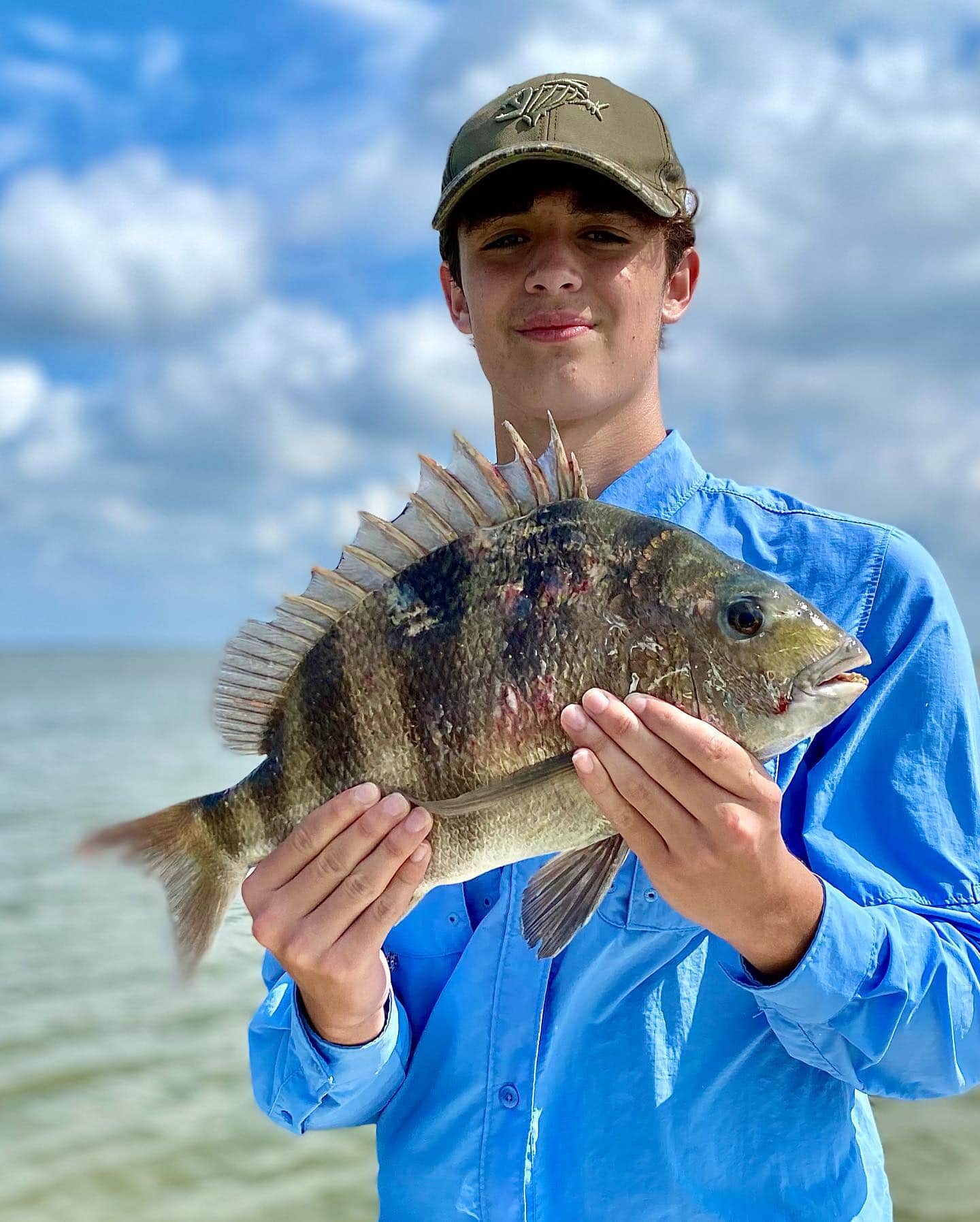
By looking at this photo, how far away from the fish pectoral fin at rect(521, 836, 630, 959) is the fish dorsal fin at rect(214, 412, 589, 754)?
67 cm

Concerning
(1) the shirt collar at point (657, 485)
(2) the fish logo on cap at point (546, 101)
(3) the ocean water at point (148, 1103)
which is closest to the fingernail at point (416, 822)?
(3) the ocean water at point (148, 1103)

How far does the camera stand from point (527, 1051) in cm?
234

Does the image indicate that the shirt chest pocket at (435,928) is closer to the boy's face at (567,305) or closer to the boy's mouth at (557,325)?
the boy's face at (567,305)

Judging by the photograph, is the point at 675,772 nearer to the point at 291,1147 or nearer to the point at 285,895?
the point at 285,895

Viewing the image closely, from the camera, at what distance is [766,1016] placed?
2.26 meters

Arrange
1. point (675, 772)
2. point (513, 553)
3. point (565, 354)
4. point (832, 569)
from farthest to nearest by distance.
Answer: point (565, 354)
point (832, 569)
point (513, 553)
point (675, 772)

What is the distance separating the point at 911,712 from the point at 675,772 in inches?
27.6

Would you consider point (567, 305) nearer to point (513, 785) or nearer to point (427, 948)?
point (513, 785)

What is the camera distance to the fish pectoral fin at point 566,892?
205cm

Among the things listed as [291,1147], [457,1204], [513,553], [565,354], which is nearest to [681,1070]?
[457,1204]

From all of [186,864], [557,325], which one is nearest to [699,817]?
[186,864]

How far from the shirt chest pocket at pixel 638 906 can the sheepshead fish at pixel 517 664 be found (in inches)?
9.4

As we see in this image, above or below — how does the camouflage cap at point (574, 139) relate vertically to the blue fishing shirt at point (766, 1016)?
above

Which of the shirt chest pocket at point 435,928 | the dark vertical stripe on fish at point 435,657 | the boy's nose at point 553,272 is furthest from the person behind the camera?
the boy's nose at point 553,272
